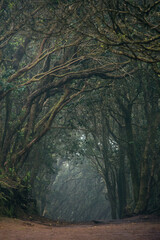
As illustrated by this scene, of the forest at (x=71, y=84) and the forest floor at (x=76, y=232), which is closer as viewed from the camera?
the forest floor at (x=76, y=232)

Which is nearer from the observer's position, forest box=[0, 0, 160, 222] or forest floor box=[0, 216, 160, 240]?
forest floor box=[0, 216, 160, 240]

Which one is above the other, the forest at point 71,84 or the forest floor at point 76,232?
the forest at point 71,84

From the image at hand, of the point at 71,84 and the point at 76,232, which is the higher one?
the point at 71,84

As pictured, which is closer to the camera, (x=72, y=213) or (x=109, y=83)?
(x=109, y=83)

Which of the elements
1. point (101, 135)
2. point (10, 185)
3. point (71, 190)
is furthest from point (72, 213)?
point (10, 185)

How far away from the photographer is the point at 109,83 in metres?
13.2

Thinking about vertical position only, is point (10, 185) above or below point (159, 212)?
above

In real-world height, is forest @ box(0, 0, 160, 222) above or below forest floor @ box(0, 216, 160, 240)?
above

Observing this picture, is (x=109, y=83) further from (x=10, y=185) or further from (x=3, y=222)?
(x=3, y=222)

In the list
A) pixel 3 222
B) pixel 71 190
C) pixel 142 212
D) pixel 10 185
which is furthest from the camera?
pixel 71 190

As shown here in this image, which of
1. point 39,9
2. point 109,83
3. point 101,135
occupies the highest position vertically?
point 39,9

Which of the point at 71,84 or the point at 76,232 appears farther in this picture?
the point at 71,84

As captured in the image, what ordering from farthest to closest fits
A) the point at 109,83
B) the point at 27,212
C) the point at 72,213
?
the point at 72,213 < the point at 109,83 < the point at 27,212

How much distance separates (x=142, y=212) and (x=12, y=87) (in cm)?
743
